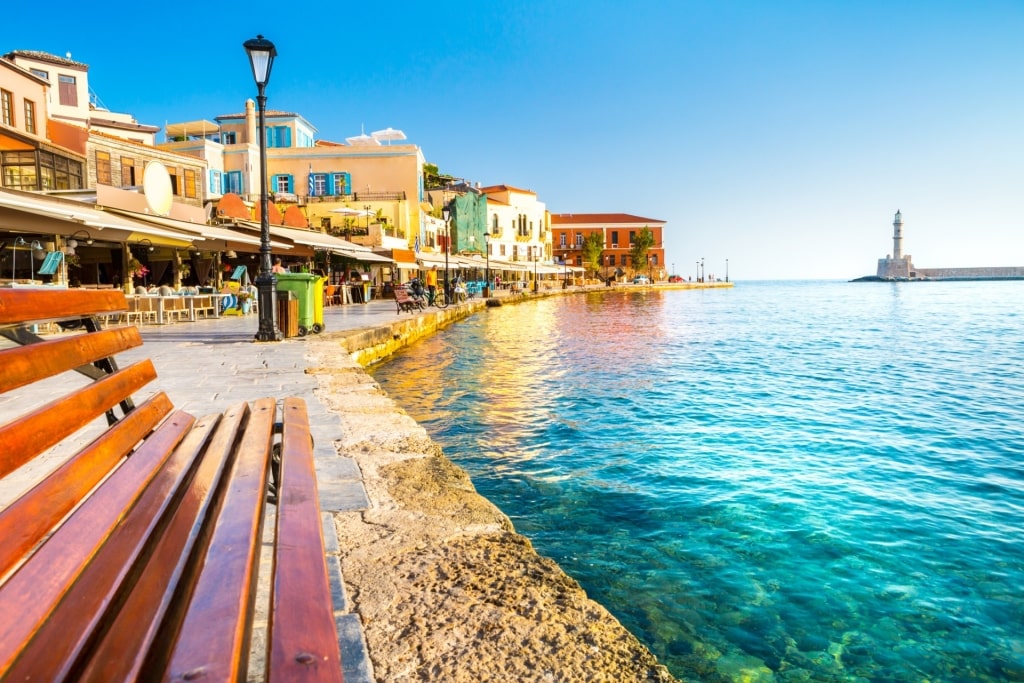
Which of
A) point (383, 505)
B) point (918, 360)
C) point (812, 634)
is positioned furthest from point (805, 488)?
point (918, 360)

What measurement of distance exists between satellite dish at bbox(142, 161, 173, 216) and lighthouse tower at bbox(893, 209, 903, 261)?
131405 millimetres

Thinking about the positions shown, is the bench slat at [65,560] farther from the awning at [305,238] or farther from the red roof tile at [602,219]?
the red roof tile at [602,219]

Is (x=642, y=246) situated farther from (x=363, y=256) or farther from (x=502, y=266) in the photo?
(x=363, y=256)

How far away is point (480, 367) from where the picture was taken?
33.6 feet

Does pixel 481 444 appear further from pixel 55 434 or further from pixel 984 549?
pixel 55 434

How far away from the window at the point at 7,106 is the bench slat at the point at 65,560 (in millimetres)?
20396

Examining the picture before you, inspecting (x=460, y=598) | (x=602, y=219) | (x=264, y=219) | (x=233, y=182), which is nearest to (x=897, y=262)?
(x=602, y=219)

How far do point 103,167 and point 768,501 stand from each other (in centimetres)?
2521

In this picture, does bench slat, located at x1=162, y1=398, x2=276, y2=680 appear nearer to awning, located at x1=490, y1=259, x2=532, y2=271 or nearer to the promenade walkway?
the promenade walkway

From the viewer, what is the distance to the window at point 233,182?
29.4 m

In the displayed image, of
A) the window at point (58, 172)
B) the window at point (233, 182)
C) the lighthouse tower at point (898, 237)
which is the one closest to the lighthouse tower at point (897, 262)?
the lighthouse tower at point (898, 237)

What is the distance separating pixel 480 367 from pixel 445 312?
348 inches

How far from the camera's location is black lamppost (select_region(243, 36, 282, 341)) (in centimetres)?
752

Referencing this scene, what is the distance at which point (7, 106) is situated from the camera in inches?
666
